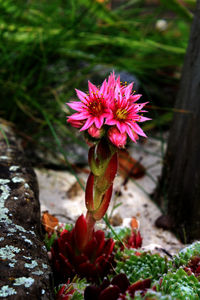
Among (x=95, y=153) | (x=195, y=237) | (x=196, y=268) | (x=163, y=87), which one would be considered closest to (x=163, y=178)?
(x=195, y=237)

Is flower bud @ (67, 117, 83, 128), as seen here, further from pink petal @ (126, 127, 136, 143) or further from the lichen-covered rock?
the lichen-covered rock

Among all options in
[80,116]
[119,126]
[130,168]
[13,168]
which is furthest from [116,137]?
[130,168]

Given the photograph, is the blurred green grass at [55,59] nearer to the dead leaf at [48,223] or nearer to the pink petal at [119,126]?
the dead leaf at [48,223]

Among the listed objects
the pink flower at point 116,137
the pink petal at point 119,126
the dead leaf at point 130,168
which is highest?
the pink petal at point 119,126

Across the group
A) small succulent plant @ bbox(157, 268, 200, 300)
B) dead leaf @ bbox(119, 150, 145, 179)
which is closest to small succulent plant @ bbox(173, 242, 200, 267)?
small succulent plant @ bbox(157, 268, 200, 300)

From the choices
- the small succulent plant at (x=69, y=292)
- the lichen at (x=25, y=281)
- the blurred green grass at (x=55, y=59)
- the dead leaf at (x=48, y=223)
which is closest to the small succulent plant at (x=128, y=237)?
the dead leaf at (x=48, y=223)

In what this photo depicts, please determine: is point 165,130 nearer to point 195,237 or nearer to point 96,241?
point 195,237

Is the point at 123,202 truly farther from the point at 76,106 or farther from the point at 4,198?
the point at 76,106

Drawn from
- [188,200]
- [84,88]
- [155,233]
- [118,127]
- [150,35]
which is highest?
[150,35]
